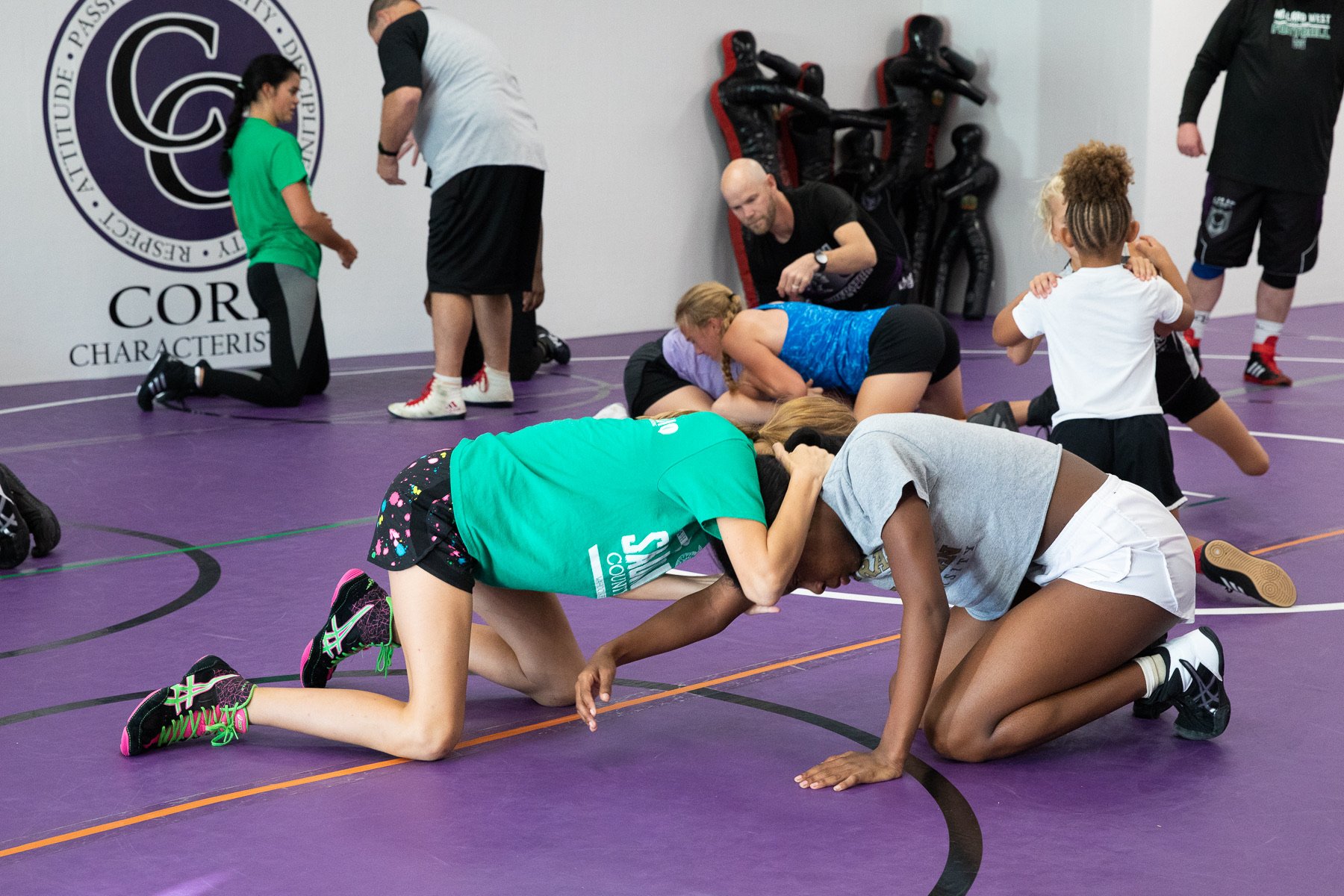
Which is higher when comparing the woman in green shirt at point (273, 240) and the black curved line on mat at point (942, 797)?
the woman in green shirt at point (273, 240)

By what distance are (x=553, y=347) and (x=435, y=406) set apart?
1731 millimetres

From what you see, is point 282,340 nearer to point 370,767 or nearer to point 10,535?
point 10,535

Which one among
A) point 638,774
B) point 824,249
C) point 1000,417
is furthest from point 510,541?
point 824,249

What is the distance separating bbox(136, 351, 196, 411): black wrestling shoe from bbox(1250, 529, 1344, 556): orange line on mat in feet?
14.8

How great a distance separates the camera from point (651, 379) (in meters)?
4.88

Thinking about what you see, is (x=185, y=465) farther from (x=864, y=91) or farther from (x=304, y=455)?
(x=864, y=91)

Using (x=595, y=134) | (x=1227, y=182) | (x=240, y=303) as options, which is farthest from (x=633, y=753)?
(x=595, y=134)

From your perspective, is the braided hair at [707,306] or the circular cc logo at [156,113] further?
the circular cc logo at [156,113]

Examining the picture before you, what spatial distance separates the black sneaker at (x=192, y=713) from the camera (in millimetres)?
2291

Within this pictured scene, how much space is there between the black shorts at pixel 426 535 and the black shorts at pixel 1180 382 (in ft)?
7.23

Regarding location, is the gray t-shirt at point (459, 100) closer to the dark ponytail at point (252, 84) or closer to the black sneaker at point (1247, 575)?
the dark ponytail at point (252, 84)

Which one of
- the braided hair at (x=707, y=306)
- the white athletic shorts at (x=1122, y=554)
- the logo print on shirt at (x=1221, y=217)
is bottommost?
the white athletic shorts at (x=1122, y=554)

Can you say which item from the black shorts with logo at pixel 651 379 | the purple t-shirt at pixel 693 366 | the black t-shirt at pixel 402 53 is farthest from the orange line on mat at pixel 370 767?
the black t-shirt at pixel 402 53

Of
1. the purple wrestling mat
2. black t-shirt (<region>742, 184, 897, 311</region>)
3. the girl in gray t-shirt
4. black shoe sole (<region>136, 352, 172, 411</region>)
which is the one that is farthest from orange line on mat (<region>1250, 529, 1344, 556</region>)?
black shoe sole (<region>136, 352, 172, 411</region>)
